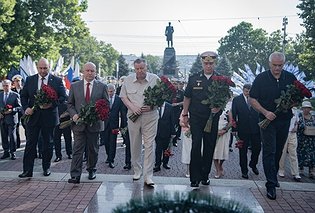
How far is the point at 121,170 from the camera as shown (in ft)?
24.8

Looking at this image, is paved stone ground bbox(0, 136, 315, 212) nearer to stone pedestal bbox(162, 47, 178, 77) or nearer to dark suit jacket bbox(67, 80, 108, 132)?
dark suit jacket bbox(67, 80, 108, 132)

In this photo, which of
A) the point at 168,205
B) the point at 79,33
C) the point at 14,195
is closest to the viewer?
the point at 168,205

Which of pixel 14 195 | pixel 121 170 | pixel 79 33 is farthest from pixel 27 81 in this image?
pixel 79 33

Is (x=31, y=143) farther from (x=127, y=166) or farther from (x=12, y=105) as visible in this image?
(x=12, y=105)

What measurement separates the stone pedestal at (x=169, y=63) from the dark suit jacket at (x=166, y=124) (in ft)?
58.6

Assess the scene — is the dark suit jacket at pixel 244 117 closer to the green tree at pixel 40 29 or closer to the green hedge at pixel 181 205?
the green hedge at pixel 181 205

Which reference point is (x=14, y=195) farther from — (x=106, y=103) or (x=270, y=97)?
(x=270, y=97)

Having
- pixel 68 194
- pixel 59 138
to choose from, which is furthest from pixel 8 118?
pixel 68 194

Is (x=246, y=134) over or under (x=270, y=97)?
under

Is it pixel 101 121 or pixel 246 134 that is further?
pixel 246 134

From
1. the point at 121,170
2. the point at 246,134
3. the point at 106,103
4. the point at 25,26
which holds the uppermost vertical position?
the point at 25,26

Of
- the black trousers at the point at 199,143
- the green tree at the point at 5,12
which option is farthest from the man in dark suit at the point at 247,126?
the green tree at the point at 5,12

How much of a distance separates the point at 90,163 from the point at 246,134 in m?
3.26

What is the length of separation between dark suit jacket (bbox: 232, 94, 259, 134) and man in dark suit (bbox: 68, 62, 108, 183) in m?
2.90
